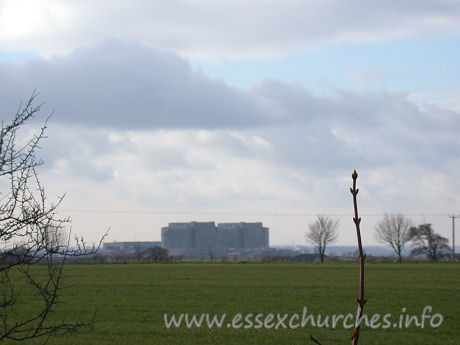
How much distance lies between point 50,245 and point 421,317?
22845 millimetres

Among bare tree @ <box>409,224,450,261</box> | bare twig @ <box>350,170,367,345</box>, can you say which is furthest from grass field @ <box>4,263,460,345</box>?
bare tree @ <box>409,224,450,261</box>

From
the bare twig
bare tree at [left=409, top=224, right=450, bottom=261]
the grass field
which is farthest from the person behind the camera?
bare tree at [left=409, top=224, right=450, bottom=261]

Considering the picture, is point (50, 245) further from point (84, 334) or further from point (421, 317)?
point (421, 317)

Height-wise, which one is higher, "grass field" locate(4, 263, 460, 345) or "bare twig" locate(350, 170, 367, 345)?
"bare twig" locate(350, 170, 367, 345)

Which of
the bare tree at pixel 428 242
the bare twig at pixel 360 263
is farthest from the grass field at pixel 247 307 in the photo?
the bare tree at pixel 428 242

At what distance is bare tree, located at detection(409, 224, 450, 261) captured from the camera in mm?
129250

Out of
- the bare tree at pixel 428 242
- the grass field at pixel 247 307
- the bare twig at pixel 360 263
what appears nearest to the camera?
the bare twig at pixel 360 263

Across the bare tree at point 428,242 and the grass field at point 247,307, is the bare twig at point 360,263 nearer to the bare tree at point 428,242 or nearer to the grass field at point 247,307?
the grass field at point 247,307

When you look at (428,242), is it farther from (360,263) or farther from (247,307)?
(360,263)

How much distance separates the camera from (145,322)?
79.9ft

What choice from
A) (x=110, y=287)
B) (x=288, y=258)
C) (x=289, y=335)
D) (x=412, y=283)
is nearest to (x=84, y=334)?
(x=289, y=335)

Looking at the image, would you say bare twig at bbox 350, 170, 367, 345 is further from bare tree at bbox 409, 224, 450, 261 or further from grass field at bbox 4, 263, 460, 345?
bare tree at bbox 409, 224, 450, 261

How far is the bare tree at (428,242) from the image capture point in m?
129

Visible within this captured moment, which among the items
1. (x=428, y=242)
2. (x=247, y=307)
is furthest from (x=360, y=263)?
(x=428, y=242)
